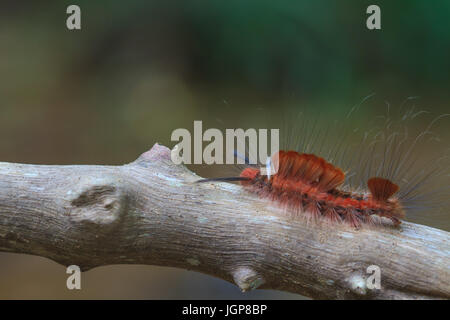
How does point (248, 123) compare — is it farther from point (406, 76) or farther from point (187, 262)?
point (187, 262)

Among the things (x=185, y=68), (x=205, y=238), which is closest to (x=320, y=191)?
(x=205, y=238)

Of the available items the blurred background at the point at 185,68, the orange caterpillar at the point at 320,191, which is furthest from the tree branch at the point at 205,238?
the blurred background at the point at 185,68

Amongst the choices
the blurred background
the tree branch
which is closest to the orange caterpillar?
the tree branch

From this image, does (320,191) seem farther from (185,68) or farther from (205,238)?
(185,68)

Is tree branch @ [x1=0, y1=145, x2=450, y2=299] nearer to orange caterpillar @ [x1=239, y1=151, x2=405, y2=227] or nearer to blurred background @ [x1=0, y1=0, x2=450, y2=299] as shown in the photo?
orange caterpillar @ [x1=239, y1=151, x2=405, y2=227]

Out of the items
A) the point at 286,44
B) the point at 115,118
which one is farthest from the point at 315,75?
the point at 115,118

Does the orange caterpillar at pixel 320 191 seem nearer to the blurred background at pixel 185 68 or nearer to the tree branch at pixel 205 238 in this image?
the tree branch at pixel 205 238
